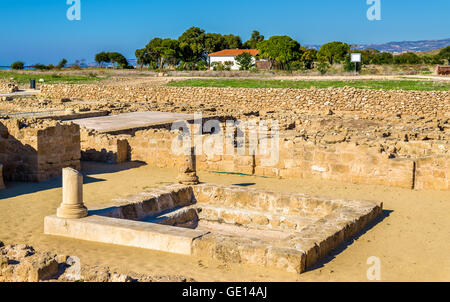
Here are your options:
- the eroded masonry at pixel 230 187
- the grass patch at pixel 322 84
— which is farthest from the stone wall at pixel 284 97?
the eroded masonry at pixel 230 187

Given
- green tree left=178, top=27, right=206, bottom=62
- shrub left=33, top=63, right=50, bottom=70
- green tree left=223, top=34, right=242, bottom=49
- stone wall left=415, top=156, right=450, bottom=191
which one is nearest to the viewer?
stone wall left=415, top=156, right=450, bottom=191

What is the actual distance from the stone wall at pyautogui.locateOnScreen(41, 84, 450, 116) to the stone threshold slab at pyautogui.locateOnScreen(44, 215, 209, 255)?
2263 centimetres

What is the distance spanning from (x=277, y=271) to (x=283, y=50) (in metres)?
61.9

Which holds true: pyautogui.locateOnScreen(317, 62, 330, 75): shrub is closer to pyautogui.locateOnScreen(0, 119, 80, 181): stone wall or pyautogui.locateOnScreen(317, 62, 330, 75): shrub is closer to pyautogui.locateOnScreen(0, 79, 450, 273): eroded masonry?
pyautogui.locateOnScreen(0, 79, 450, 273): eroded masonry

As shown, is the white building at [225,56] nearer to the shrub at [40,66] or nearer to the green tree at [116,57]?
the green tree at [116,57]

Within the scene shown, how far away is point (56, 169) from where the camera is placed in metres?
13.5

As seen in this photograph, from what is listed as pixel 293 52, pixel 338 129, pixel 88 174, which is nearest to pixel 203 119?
pixel 338 129

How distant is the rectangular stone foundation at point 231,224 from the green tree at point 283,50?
185 feet

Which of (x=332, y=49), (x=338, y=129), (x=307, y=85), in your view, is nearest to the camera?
(x=338, y=129)

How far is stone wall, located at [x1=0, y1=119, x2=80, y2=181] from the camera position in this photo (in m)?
12.9

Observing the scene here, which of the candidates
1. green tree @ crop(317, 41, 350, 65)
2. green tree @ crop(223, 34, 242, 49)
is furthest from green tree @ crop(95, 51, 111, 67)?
green tree @ crop(317, 41, 350, 65)

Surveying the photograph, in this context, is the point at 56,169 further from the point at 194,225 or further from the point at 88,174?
the point at 194,225

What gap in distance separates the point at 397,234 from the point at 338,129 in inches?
445

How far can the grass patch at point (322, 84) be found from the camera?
33031 mm
